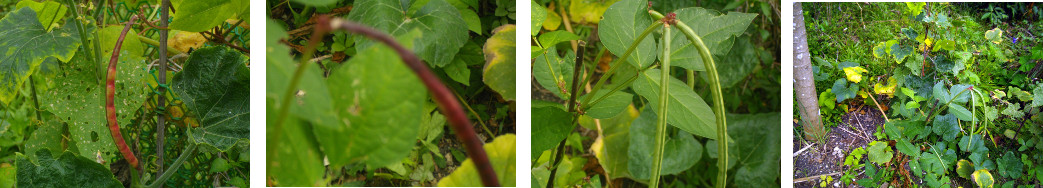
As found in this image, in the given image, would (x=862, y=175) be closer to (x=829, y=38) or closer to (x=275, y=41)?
(x=829, y=38)

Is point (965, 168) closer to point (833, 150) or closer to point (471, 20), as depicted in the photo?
point (833, 150)

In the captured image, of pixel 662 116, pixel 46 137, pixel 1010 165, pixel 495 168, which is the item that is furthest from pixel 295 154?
pixel 1010 165

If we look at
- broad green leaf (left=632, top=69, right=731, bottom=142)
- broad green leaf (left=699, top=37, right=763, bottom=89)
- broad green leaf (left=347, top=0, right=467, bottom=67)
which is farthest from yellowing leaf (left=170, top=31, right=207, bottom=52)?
broad green leaf (left=699, top=37, right=763, bottom=89)

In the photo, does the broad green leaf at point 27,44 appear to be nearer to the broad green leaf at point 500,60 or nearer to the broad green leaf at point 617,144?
the broad green leaf at point 500,60

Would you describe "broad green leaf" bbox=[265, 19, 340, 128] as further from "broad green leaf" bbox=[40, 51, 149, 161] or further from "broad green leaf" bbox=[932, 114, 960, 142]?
"broad green leaf" bbox=[932, 114, 960, 142]

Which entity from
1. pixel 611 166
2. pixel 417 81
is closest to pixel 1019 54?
pixel 611 166

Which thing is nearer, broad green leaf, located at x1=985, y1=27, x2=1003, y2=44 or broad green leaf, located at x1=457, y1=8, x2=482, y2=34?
broad green leaf, located at x1=457, y1=8, x2=482, y2=34
